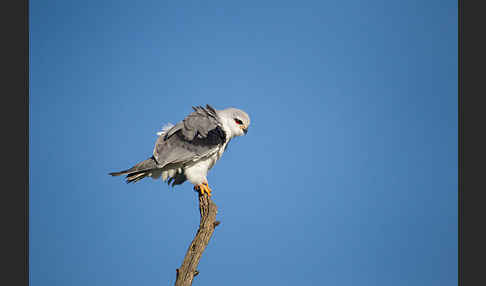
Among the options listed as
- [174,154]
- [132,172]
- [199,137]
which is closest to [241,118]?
[199,137]

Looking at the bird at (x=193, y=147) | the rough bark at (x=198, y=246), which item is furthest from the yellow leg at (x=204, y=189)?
the rough bark at (x=198, y=246)

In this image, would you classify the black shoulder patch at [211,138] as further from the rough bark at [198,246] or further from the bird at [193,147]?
the rough bark at [198,246]

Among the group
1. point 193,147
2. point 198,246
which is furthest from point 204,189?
A: point 198,246

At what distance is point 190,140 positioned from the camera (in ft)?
13.1

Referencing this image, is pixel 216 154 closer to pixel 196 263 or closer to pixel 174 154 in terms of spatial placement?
pixel 174 154

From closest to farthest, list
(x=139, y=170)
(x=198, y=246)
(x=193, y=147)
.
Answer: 1. (x=198, y=246)
2. (x=139, y=170)
3. (x=193, y=147)

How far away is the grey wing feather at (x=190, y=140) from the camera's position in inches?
153

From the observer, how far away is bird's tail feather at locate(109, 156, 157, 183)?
374 centimetres

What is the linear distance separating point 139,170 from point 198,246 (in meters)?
0.94

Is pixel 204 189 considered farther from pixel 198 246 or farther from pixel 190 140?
pixel 198 246

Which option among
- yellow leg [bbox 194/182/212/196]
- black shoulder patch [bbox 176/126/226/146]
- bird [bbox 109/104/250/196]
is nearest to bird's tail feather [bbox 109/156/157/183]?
bird [bbox 109/104/250/196]

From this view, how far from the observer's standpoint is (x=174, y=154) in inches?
153

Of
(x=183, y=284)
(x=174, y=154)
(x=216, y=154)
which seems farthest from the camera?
(x=216, y=154)

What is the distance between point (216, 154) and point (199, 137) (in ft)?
1.14
